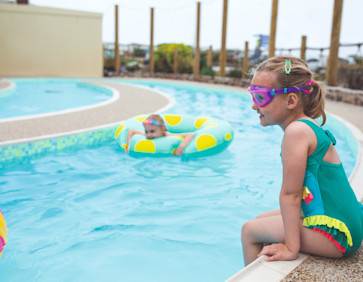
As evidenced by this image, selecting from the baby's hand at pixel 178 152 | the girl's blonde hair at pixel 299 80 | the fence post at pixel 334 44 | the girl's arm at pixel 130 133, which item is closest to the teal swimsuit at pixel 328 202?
the girl's blonde hair at pixel 299 80

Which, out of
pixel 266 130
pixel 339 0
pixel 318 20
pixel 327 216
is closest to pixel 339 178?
pixel 327 216

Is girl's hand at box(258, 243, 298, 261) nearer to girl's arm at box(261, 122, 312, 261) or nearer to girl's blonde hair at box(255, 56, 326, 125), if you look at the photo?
girl's arm at box(261, 122, 312, 261)

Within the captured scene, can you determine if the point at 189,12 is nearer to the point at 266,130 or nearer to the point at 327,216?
the point at 266,130

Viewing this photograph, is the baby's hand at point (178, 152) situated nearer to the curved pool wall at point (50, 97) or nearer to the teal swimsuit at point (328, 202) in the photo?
the curved pool wall at point (50, 97)

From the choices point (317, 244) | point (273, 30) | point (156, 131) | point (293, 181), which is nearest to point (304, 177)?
point (293, 181)

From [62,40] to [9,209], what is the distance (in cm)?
1656

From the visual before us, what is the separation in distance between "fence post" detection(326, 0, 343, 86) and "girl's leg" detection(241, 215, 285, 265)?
9081mm

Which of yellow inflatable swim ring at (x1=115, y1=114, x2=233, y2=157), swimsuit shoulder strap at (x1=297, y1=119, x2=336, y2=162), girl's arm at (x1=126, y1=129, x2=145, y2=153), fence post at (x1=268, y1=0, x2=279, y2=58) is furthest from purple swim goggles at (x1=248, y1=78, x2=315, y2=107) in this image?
fence post at (x1=268, y1=0, x2=279, y2=58)

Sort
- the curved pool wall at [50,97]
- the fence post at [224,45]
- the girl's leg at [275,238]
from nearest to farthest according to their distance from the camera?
the girl's leg at [275,238], the curved pool wall at [50,97], the fence post at [224,45]

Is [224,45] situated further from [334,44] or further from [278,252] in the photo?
[278,252]

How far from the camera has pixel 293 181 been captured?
154 cm

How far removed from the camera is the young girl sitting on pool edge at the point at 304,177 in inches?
60.7

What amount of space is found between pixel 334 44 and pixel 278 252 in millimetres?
9324

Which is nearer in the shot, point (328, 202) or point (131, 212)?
point (328, 202)
